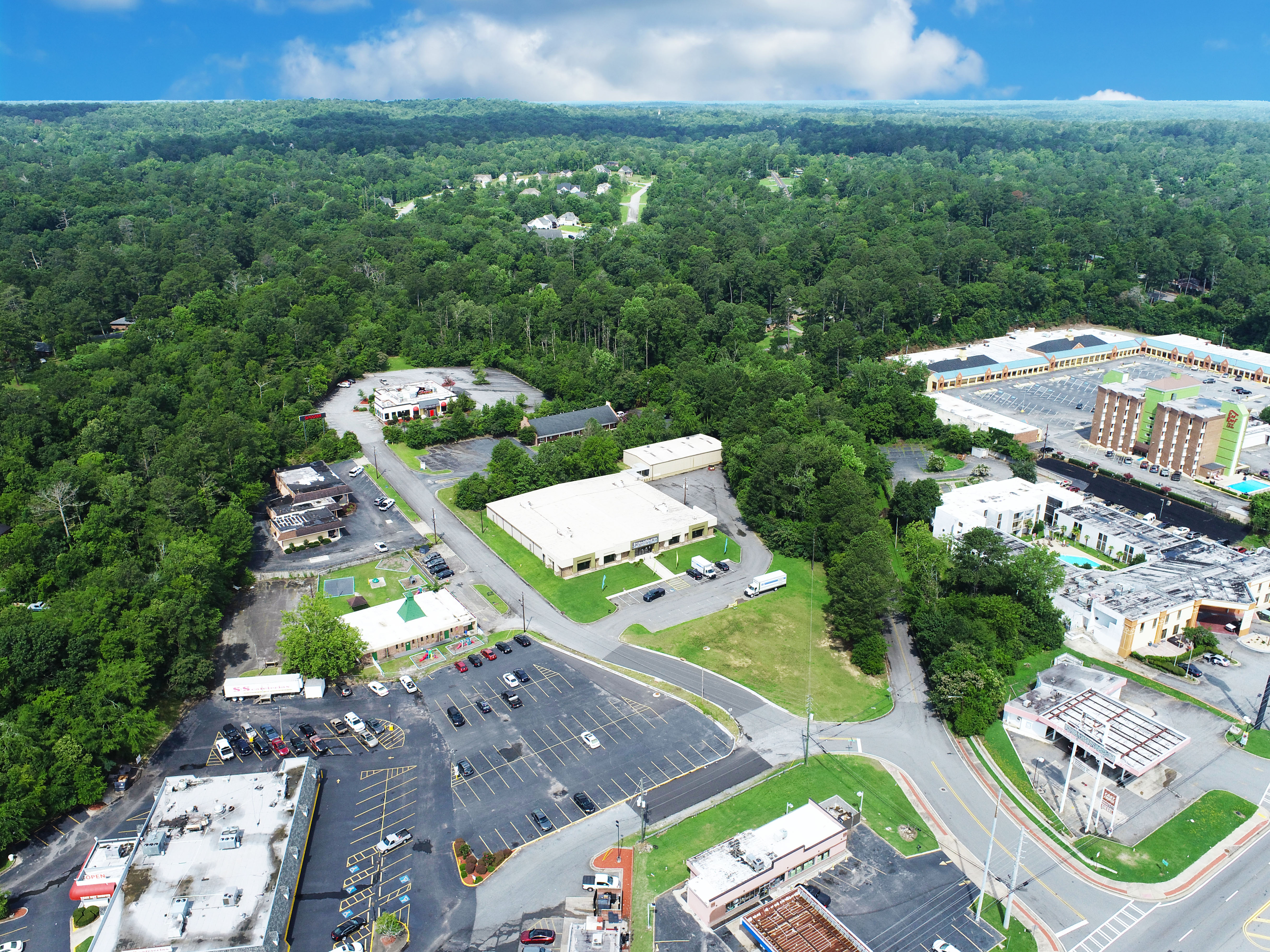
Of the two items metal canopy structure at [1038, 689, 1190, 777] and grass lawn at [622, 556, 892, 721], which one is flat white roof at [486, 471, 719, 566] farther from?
metal canopy structure at [1038, 689, 1190, 777]


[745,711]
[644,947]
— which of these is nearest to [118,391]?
[745,711]

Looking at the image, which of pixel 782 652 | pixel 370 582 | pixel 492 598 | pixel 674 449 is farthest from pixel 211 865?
pixel 674 449

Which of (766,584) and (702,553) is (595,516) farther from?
(766,584)

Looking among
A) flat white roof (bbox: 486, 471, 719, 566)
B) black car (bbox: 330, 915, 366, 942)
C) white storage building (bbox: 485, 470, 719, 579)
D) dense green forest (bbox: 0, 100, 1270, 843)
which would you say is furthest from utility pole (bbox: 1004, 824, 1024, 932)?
flat white roof (bbox: 486, 471, 719, 566)

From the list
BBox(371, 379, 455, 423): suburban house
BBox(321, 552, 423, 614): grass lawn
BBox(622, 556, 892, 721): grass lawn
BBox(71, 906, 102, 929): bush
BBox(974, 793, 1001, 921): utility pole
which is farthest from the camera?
BBox(371, 379, 455, 423): suburban house

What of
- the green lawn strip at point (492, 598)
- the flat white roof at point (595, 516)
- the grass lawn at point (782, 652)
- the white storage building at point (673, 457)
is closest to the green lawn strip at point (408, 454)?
the flat white roof at point (595, 516)

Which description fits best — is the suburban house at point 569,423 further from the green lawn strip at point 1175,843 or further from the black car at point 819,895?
the green lawn strip at point 1175,843

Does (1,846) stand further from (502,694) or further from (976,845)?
(976,845)
